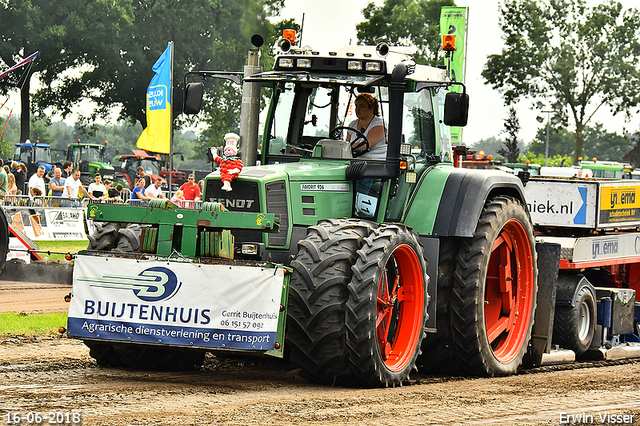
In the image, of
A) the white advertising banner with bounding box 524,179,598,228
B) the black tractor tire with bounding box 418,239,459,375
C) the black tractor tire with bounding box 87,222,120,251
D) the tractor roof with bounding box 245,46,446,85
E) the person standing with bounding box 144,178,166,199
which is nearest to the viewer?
the black tractor tire with bounding box 87,222,120,251

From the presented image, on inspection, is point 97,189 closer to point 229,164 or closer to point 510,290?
point 510,290

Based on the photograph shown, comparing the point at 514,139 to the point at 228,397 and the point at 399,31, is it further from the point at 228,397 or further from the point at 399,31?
the point at 228,397

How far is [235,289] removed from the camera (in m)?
6.88

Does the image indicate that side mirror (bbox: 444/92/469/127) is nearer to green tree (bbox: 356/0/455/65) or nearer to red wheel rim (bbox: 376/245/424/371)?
red wheel rim (bbox: 376/245/424/371)

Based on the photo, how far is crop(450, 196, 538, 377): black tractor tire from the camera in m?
8.47

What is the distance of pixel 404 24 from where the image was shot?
Answer: 50281 millimetres

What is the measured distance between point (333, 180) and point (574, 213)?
4.66 metres

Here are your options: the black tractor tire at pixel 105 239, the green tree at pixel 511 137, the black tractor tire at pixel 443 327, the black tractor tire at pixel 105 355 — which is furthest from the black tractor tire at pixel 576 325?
the green tree at pixel 511 137

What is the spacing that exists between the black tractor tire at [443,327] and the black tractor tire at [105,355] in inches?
115

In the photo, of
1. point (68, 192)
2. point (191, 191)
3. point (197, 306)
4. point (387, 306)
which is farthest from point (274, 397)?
point (68, 192)

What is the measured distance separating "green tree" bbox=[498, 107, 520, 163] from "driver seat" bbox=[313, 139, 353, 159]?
51.0m

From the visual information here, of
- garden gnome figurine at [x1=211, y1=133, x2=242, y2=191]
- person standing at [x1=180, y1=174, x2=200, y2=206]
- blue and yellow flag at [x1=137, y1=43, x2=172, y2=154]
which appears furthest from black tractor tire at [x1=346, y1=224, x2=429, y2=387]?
person standing at [x1=180, y1=174, x2=200, y2=206]

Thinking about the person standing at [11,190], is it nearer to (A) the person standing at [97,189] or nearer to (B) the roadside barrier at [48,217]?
(B) the roadside barrier at [48,217]

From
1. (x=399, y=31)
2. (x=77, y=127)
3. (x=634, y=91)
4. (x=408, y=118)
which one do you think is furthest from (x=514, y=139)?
(x=408, y=118)
